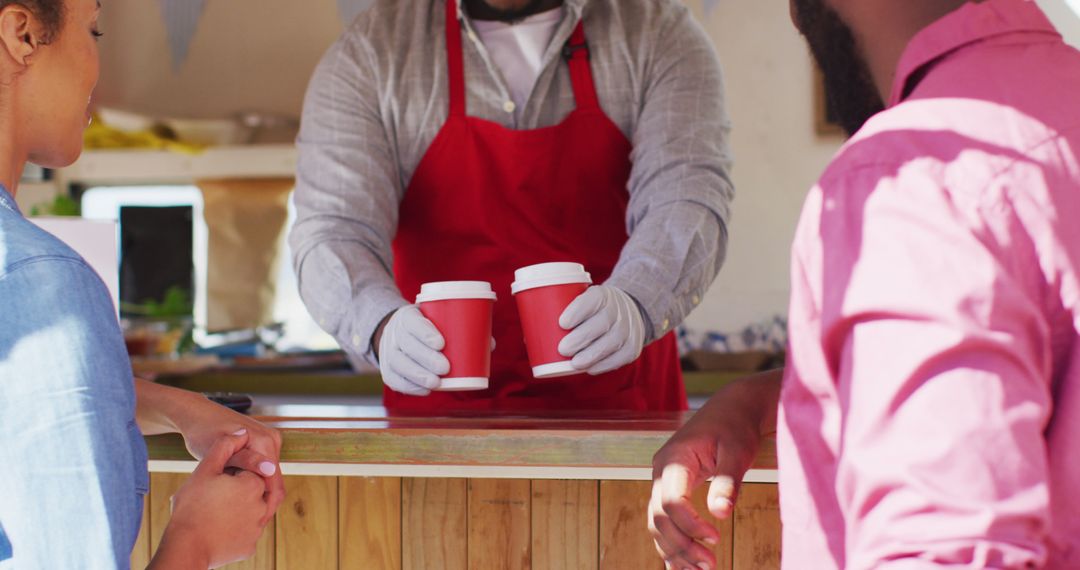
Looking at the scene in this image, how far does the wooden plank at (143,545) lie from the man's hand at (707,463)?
0.87m

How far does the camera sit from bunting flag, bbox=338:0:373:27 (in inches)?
190

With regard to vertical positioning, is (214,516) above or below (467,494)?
above

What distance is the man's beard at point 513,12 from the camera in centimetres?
212

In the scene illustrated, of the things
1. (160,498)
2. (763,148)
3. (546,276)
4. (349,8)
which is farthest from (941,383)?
(349,8)

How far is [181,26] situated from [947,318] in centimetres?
505

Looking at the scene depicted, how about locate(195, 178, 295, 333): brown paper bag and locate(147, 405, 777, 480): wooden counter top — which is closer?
locate(147, 405, 777, 480): wooden counter top

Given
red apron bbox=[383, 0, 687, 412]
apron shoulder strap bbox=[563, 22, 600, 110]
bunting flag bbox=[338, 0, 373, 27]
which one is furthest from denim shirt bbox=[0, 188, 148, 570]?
bunting flag bbox=[338, 0, 373, 27]

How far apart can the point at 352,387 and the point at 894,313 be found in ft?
12.0

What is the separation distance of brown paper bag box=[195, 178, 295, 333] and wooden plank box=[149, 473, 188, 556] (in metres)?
3.42

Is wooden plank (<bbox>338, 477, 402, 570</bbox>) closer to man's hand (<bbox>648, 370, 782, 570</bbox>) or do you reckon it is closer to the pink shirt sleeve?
man's hand (<bbox>648, 370, 782, 570</bbox>)

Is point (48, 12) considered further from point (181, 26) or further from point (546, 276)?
point (181, 26)

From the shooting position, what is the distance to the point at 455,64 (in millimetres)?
2072

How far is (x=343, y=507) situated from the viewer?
5.43 ft

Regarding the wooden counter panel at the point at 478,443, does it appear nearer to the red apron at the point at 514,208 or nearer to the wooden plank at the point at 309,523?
the wooden plank at the point at 309,523
